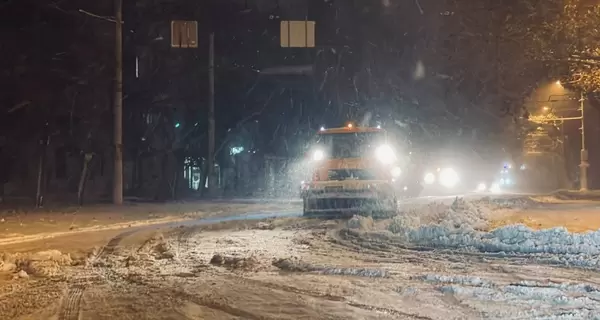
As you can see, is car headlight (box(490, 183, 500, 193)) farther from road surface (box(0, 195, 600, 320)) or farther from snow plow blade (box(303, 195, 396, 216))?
road surface (box(0, 195, 600, 320))

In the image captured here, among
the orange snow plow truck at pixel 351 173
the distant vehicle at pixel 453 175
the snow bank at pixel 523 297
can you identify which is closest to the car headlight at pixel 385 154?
the orange snow plow truck at pixel 351 173

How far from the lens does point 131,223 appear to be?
818 inches

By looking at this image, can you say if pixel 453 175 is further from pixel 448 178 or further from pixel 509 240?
pixel 509 240

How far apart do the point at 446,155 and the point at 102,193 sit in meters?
21.3

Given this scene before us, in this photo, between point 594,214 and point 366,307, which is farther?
point 594,214

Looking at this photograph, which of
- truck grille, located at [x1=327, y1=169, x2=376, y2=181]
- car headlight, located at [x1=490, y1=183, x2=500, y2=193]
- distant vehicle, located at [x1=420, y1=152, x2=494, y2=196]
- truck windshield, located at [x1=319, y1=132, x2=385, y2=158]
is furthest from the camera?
car headlight, located at [x1=490, y1=183, x2=500, y2=193]

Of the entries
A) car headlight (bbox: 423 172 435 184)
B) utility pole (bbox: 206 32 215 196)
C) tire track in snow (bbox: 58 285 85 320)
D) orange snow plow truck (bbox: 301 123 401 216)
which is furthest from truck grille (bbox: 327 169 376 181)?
car headlight (bbox: 423 172 435 184)

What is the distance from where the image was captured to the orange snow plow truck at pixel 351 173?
20.7 metres

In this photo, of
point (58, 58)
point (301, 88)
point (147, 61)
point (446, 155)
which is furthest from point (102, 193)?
point (446, 155)

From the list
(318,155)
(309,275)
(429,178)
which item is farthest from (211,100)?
(309,275)

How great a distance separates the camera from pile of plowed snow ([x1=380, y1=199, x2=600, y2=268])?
1209cm

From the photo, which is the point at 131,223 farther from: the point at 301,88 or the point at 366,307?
the point at 301,88

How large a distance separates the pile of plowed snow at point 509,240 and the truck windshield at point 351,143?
216 inches

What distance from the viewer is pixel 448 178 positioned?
141 feet
